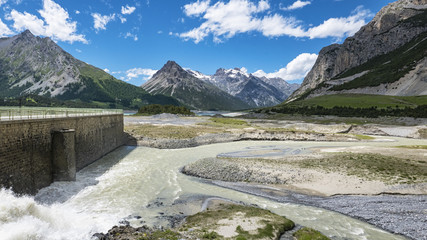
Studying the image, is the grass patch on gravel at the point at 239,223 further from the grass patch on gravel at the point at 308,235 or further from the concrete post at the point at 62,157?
the concrete post at the point at 62,157

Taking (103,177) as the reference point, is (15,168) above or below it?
above

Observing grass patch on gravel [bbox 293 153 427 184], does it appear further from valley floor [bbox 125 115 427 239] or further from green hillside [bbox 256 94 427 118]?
green hillside [bbox 256 94 427 118]

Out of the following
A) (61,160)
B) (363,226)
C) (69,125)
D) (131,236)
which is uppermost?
(69,125)

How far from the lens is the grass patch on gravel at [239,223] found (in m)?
17.9

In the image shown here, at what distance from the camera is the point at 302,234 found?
61.0 feet

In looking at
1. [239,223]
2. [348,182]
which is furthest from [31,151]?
[348,182]

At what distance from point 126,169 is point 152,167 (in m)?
4.33

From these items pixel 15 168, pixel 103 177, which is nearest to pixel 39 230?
pixel 15 168

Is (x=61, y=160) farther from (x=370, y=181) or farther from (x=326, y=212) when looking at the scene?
(x=370, y=181)

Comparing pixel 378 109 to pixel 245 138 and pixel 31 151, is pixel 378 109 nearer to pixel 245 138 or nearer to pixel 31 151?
pixel 245 138

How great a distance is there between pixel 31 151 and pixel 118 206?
40.8ft

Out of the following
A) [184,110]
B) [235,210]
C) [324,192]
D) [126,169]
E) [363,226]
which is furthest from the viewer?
[184,110]

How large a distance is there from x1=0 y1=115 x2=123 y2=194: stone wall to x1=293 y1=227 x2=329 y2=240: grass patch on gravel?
1055 inches

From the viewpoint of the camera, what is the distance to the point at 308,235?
1827cm
